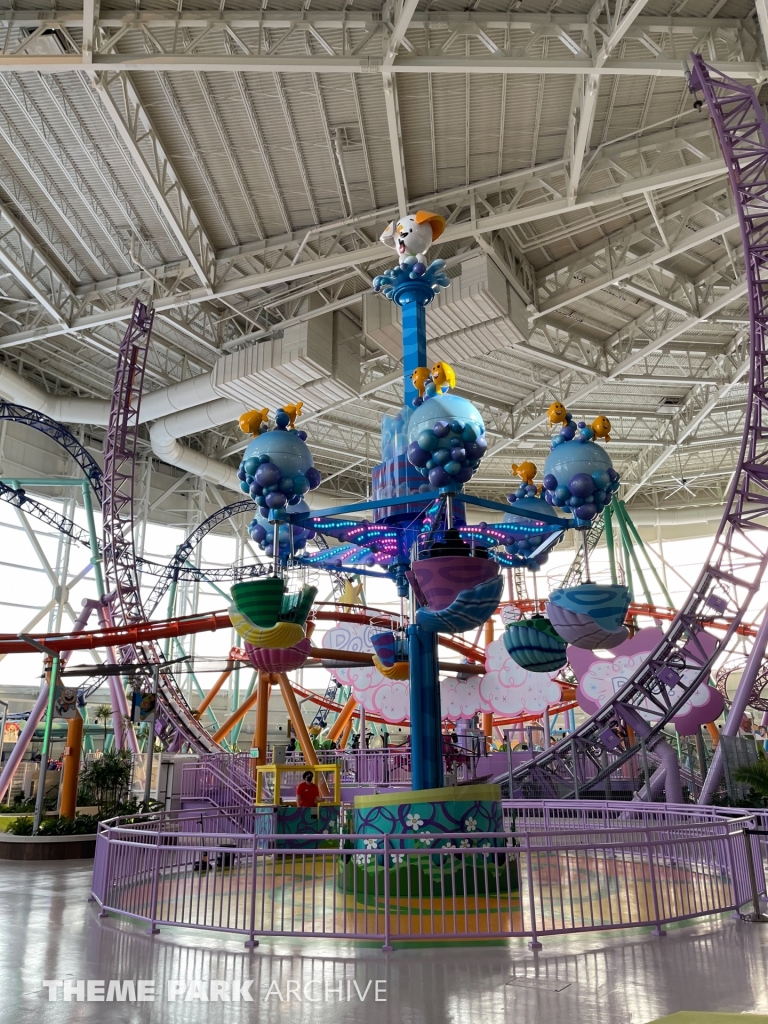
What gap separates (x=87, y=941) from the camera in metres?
6.64

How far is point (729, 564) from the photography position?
Result: 15.0 metres

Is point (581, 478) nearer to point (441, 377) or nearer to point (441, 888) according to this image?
point (441, 377)

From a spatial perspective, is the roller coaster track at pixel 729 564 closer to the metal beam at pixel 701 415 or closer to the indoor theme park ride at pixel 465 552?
the indoor theme park ride at pixel 465 552

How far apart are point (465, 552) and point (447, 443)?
1061mm

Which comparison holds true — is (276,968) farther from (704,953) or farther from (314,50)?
A: (314,50)

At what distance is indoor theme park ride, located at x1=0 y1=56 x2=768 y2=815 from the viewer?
7.95 metres

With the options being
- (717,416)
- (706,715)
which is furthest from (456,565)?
(717,416)

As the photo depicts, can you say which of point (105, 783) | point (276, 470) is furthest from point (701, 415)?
point (276, 470)

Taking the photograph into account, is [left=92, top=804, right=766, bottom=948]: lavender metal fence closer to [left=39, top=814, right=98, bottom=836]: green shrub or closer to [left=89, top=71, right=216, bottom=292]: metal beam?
[left=39, top=814, right=98, bottom=836]: green shrub

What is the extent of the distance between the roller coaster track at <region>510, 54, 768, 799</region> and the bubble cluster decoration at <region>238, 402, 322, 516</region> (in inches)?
338

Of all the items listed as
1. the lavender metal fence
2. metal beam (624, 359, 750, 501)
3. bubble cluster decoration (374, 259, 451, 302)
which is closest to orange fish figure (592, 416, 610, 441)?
bubble cluster decoration (374, 259, 451, 302)

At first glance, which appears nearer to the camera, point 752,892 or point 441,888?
point 441,888

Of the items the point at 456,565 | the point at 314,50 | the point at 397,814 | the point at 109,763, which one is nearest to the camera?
the point at 456,565

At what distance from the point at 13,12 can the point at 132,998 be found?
14.0m
